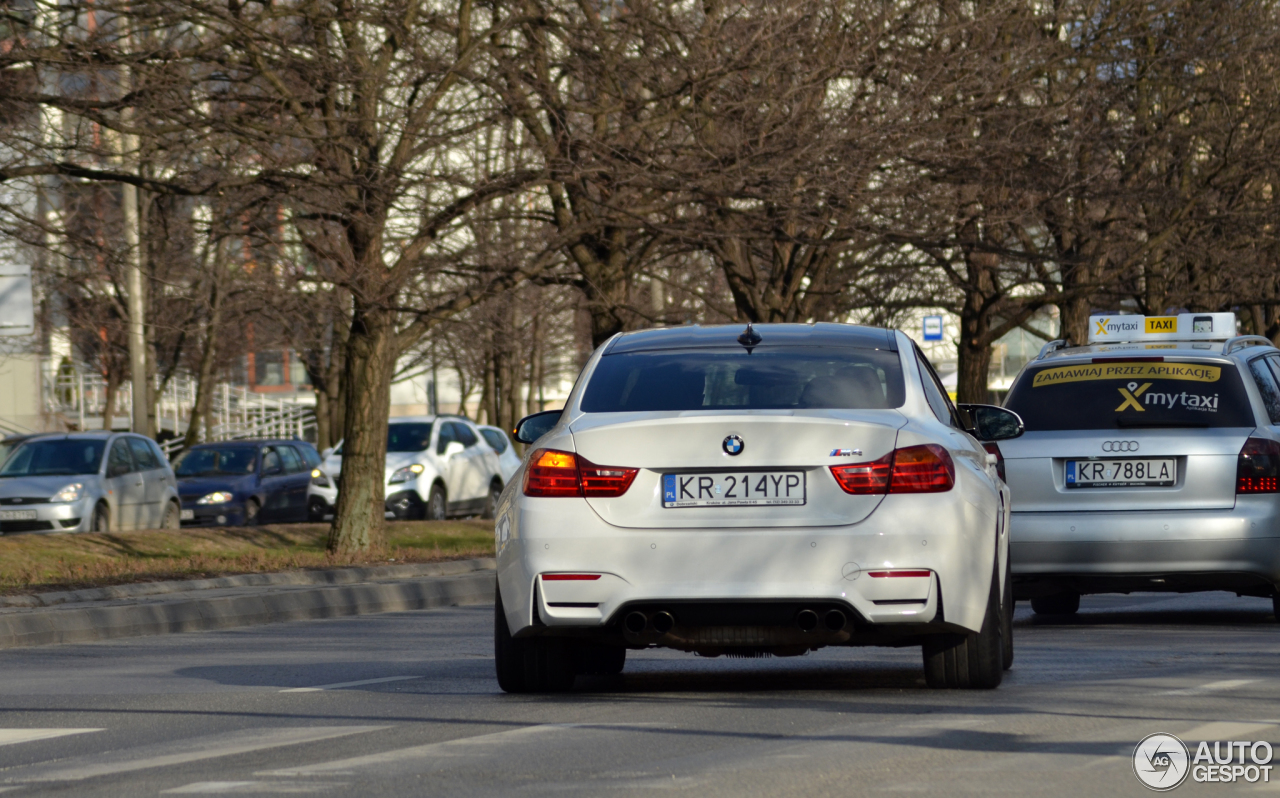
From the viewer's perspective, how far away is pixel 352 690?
845 cm

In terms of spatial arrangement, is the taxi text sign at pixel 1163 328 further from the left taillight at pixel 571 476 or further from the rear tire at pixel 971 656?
the left taillight at pixel 571 476

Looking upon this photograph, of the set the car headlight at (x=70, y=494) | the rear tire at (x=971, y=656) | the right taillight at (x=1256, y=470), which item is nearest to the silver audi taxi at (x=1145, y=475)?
the right taillight at (x=1256, y=470)

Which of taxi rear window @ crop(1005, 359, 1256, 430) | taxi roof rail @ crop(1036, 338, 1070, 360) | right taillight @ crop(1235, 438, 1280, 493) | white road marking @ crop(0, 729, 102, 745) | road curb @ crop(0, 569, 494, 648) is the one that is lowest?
road curb @ crop(0, 569, 494, 648)

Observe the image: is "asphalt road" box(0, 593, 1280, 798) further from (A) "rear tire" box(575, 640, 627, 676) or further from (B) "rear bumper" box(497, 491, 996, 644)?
(B) "rear bumper" box(497, 491, 996, 644)

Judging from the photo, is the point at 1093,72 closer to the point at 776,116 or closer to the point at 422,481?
the point at 776,116

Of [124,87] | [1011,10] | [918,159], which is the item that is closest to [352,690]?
[124,87]

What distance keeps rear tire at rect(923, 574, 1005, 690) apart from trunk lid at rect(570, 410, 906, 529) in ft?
2.87

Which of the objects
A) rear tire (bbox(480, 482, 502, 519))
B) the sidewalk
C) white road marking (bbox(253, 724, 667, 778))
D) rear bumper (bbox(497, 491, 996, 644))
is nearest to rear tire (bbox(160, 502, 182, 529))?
rear tire (bbox(480, 482, 502, 519))

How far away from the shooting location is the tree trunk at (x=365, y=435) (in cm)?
1952

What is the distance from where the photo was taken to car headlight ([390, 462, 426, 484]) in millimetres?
28531

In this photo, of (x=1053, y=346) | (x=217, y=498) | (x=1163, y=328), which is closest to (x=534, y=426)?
(x=1053, y=346)

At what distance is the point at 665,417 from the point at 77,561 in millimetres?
13079

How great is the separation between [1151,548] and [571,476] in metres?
4.86

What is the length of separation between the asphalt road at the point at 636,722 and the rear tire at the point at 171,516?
1541 centimetres
